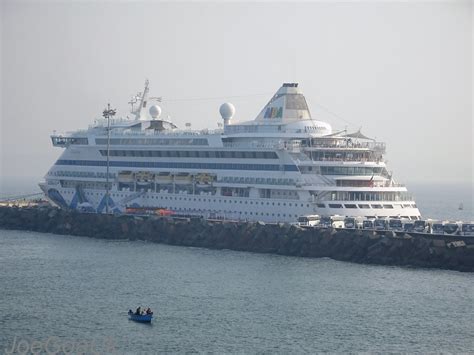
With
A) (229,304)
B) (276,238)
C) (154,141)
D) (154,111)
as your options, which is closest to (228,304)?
(229,304)

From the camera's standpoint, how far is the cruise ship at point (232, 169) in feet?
236

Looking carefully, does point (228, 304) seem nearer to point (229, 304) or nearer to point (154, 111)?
point (229, 304)

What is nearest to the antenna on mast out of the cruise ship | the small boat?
the cruise ship

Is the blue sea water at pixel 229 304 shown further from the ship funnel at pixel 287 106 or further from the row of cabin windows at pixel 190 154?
the ship funnel at pixel 287 106

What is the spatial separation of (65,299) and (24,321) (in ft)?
17.4

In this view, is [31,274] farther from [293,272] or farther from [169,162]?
[169,162]

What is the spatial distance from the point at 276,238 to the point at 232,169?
1125 centimetres

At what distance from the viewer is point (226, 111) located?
83.8m

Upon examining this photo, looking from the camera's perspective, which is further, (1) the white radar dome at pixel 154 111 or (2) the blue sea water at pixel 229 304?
(1) the white radar dome at pixel 154 111

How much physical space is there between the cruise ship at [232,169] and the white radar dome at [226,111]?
0.09 meters

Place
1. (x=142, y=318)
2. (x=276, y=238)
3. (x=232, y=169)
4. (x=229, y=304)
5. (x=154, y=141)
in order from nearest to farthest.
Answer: (x=142, y=318), (x=229, y=304), (x=276, y=238), (x=232, y=169), (x=154, y=141)

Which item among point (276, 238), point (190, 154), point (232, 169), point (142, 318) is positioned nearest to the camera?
point (142, 318)

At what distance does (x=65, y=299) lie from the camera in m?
52.0

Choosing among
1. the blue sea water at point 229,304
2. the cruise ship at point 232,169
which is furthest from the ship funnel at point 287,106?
the blue sea water at point 229,304
